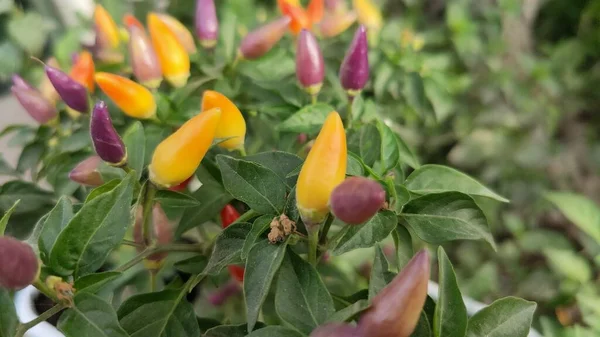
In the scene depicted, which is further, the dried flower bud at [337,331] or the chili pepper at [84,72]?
the chili pepper at [84,72]

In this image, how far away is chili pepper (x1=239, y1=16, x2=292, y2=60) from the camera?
0.60 m

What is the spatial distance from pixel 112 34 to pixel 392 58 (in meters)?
0.41

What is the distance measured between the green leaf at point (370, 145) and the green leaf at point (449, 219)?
0.07 meters

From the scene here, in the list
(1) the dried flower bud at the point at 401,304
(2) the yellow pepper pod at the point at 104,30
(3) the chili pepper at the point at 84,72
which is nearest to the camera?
(1) the dried flower bud at the point at 401,304

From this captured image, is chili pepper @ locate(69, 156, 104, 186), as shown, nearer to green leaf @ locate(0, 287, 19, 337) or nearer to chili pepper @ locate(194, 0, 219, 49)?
green leaf @ locate(0, 287, 19, 337)

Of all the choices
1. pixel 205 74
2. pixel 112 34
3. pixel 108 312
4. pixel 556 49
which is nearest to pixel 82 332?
pixel 108 312

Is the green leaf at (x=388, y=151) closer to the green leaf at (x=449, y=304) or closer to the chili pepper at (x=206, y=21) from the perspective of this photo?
the green leaf at (x=449, y=304)

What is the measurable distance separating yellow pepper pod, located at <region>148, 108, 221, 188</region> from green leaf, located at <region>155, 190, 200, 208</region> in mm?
23

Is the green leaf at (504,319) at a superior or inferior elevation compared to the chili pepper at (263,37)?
inferior

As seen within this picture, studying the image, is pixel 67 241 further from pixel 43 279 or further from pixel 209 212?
pixel 209 212

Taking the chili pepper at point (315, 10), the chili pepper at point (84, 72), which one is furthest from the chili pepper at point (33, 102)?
the chili pepper at point (315, 10)

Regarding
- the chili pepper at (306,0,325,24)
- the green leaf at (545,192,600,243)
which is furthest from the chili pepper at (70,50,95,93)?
the green leaf at (545,192,600,243)

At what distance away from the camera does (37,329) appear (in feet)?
1.85

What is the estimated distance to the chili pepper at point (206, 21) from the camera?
0.62m
